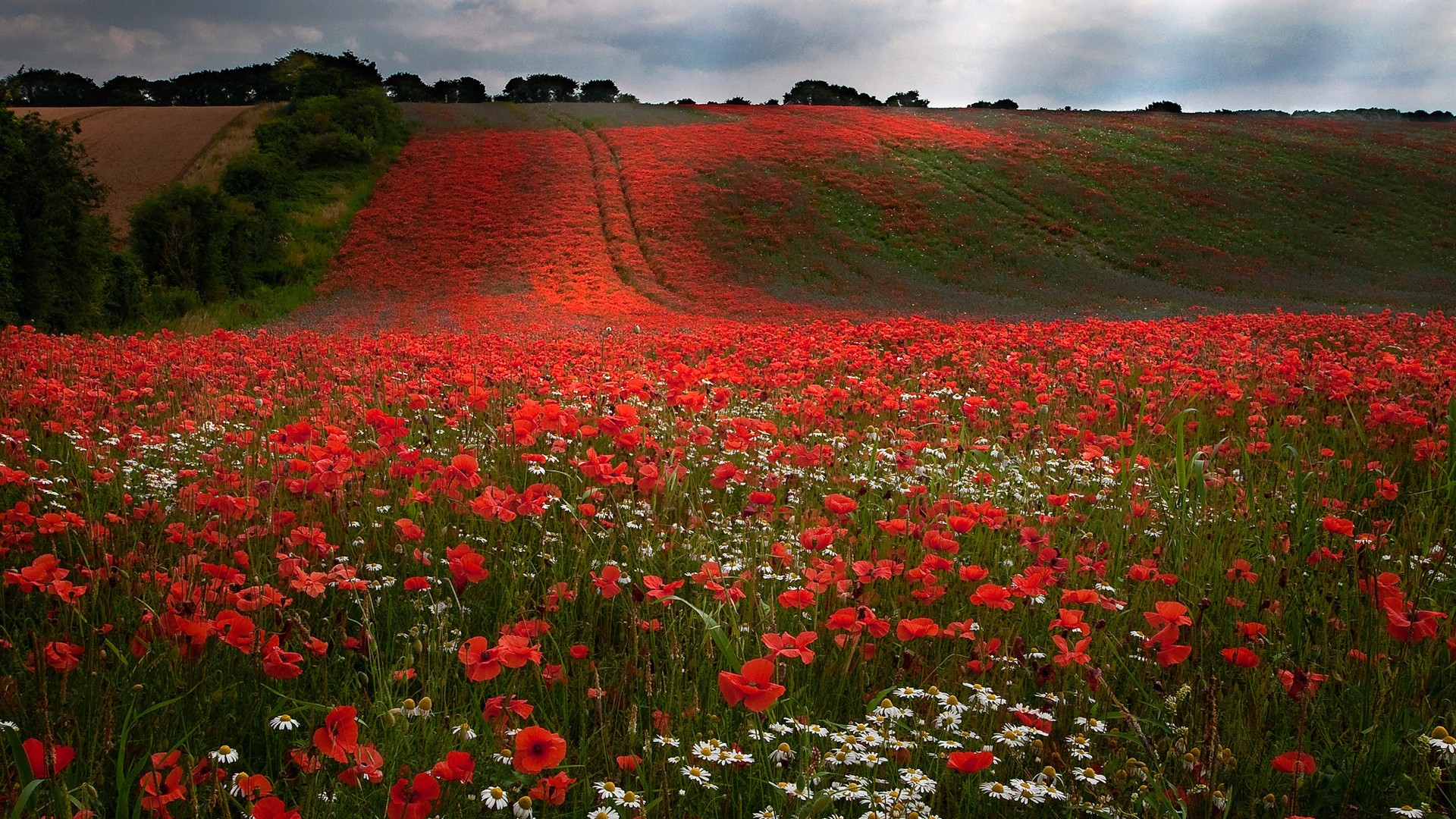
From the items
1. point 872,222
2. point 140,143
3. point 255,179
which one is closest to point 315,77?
point 140,143

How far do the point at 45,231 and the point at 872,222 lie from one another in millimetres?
23955

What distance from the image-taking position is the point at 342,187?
31.0 metres

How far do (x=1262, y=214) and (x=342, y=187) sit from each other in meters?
36.2

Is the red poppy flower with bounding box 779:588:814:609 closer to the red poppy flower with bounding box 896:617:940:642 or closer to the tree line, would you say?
the red poppy flower with bounding box 896:617:940:642

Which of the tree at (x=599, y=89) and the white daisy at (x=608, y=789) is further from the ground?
the tree at (x=599, y=89)

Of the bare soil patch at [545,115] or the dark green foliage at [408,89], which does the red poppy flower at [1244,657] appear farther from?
the dark green foliage at [408,89]

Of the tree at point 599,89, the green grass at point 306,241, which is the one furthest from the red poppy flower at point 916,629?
the tree at point 599,89

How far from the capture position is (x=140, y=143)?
3644 centimetres

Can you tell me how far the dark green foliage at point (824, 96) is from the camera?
228ft

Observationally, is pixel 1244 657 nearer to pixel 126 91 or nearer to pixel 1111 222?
pixel 1111 222

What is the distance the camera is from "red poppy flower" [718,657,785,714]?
1.57m

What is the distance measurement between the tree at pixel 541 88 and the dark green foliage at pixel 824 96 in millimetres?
24171

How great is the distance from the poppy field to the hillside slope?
42.1ft

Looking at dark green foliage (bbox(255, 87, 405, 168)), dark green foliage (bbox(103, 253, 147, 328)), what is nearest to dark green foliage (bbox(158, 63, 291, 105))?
dark green foliage (bbox(255, 87, 405, 168))
